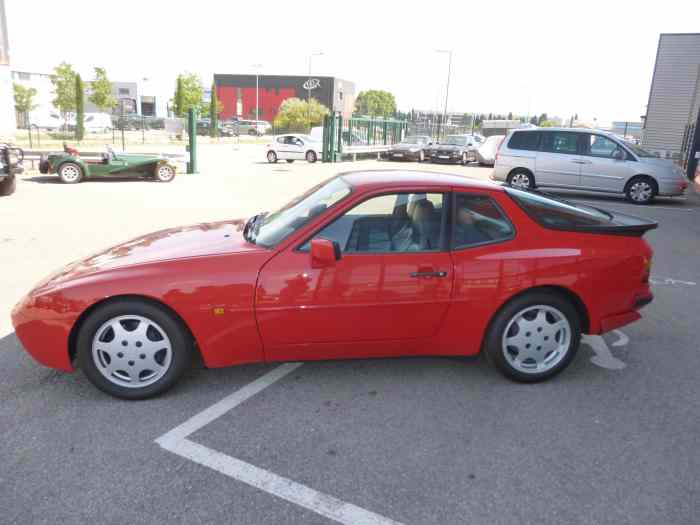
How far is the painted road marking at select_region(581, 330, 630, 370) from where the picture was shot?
440cm

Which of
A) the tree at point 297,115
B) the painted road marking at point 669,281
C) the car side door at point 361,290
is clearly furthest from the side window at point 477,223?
the tree at point 297,115

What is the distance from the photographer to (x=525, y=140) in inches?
592

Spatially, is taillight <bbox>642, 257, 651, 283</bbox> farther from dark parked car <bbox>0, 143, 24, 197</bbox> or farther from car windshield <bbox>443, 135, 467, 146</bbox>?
car windshield <bbox>443, 135, 467, 146</bbox>

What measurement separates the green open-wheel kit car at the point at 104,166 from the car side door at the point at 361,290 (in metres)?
13.4

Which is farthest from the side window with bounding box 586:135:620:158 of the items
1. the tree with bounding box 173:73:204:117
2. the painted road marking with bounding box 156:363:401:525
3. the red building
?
the red building

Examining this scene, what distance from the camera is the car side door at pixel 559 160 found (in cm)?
1427

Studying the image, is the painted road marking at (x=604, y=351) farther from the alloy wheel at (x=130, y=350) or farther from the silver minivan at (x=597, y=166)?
the silver minivan at (x=597, y=166)

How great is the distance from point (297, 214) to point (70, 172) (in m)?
13.1

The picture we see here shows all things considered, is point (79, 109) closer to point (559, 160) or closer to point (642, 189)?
point (559, 160)

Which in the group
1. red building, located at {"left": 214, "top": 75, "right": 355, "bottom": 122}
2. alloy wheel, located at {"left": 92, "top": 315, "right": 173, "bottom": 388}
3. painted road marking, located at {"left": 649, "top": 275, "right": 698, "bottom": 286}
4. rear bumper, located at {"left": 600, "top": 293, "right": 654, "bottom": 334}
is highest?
Result: red building, located at {"left": 214, "top": 75, "right": 355, "bottom": 122}

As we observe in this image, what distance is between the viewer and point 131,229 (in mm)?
9227

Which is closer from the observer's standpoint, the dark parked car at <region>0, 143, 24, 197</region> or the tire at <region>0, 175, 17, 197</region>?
the dark parked car at <region>0, 143, 24, 197</region>

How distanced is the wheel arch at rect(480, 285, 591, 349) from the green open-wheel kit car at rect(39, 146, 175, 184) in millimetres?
13943

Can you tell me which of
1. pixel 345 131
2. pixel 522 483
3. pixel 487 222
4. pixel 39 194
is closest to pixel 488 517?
pixel 522 483
